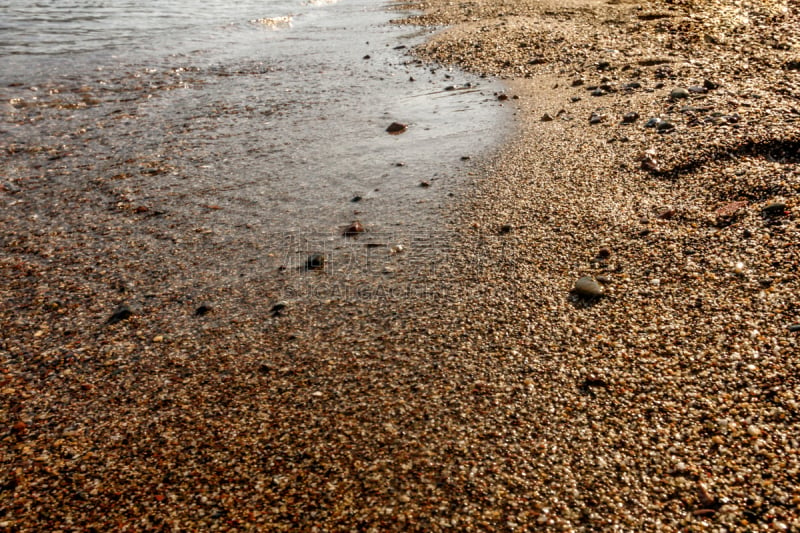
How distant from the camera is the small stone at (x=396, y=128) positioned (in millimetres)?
5700

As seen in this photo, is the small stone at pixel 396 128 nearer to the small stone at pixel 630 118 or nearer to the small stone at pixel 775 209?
the small stone at pixel 630 118

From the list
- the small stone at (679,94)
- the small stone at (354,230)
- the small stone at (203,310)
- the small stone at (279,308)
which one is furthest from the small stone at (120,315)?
the small stone at (679,94)

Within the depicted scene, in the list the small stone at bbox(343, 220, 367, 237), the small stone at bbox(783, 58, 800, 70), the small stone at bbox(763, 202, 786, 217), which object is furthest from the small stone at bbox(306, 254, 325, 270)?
the small stone at bbox(783, 58, 800, 70)

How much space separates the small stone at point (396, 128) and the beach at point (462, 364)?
1423 millimetres

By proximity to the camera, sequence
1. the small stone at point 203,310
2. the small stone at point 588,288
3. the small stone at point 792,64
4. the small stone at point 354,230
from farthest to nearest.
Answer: the small stone at point 792,64
the small stone at point 354,230
the small stone at point 203,310
the small stone at point 588,288

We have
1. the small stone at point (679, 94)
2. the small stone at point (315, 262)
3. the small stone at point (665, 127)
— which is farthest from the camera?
the small stone at point (679, 94)

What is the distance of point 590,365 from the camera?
2467 mm

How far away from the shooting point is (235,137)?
5.68 m

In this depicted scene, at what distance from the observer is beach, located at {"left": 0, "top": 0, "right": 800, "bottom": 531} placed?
1.91 m

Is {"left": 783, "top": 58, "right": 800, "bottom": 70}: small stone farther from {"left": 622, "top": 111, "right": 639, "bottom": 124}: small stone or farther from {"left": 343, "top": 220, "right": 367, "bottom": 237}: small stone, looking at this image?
{"left": 343, "top": 220, "right": 367, "bottom": 237}: small stone

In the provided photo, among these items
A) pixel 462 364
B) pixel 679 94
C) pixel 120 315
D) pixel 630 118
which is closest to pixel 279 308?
pixel 120 315

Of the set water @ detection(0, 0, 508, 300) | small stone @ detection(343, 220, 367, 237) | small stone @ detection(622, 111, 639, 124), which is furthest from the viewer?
small stone @ detection(622, 111, 639, 124)

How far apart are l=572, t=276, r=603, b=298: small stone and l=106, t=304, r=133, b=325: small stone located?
2.72 m

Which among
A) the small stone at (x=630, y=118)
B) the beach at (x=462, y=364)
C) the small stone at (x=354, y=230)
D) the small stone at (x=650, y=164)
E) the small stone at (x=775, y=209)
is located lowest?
the beach at (x=462, y=364)
